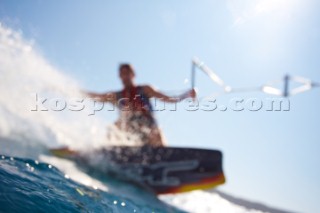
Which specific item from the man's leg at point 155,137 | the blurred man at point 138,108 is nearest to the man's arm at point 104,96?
the blurred man at point 138,108

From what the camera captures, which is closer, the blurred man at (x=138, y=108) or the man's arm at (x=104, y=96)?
the blurred man at (x=138, y=108)

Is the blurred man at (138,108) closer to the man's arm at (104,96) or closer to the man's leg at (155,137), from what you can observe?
the man's leg at (155,137)

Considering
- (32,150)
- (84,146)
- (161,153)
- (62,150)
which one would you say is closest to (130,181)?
(161,153)

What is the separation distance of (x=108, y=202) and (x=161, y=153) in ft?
5.64

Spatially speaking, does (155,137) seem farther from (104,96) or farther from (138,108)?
(104,96)

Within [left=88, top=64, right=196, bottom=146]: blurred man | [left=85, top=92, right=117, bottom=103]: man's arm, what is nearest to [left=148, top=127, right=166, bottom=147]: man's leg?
[left=88, top=64, right=196, bottom=146]: blurred man

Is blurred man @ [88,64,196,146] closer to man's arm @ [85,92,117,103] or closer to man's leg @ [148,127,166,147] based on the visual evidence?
man's leg @ [148,127,166,147]

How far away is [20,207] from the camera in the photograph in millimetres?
4379

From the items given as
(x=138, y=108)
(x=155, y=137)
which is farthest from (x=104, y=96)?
(x=155, y=137)

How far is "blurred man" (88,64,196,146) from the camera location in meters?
8.19

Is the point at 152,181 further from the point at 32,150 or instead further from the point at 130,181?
the point at 32,150

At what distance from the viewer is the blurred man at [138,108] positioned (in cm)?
819

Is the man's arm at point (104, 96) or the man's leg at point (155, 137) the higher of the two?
the man's arm at point (104, 96)

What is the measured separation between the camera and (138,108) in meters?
8.25
